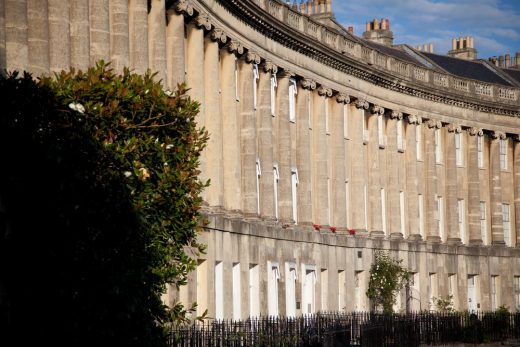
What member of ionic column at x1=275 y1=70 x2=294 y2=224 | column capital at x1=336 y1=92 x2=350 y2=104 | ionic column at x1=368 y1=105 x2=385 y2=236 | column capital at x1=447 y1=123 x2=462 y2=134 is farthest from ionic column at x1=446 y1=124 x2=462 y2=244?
ionic column at x1=275 y1=70 x2=294 y2=224

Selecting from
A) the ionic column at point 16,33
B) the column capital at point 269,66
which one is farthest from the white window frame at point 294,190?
the ionic column at point 16,33

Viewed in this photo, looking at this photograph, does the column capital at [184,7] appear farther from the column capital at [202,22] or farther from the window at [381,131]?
the window at [381,131]

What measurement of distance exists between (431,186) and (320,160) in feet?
44.3

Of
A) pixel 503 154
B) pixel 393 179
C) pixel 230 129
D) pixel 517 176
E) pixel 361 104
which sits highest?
pixel 361 104

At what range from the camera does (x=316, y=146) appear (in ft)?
222

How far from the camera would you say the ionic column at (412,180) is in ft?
255

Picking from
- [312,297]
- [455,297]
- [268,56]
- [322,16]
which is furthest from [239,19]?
[455,297]

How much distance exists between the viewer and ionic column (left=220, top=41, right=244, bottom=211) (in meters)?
55.8

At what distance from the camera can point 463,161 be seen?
83312 millimetres

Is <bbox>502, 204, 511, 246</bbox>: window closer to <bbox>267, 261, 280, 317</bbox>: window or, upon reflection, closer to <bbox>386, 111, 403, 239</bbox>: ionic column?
<bbox>386, 111, 403, 239</bbox>: ionic column

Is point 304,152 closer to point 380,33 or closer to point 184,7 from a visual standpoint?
point 184,7

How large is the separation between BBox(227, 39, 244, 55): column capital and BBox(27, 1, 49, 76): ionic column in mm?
21441

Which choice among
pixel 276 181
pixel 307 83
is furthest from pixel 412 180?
pixel 276 181

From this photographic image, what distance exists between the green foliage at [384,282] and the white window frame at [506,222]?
16815 mm
